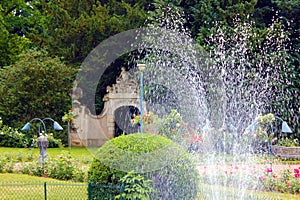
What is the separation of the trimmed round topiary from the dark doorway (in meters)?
13.6

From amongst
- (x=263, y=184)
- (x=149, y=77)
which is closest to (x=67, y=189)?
(x=263, y=184)

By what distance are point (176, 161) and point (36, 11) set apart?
867 inches

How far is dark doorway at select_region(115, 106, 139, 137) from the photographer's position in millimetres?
21047

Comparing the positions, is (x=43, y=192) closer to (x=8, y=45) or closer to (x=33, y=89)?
(x=33, y=89)

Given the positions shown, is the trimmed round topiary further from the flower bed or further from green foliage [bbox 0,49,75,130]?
green foliage [bbox 0,49,75,130]

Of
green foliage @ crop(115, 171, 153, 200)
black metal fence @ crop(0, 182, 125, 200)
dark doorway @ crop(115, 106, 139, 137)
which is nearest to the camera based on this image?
green foliage @ crop(115, 171, 153, 200)

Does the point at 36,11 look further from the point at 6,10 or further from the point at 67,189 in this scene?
the point at 67,189

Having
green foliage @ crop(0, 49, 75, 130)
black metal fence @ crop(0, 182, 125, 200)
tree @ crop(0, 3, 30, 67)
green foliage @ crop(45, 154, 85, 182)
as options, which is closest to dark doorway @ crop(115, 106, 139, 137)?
green foliage @ crop(0, 49, 75, 130)

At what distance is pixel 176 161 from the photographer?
22.8ft

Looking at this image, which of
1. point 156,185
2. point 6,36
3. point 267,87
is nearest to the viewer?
point 156,185

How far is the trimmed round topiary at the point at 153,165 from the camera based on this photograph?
680cm

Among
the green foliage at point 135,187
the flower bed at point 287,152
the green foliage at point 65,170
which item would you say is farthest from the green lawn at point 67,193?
the flower bed at point 287,152

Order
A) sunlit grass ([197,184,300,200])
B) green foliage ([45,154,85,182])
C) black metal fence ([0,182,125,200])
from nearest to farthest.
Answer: black metal fence ([0,182,125,200])
sunlit grass ([197,184,300,200])
green foliage ([45,154,85,182])

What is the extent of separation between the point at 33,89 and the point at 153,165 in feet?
46.3
